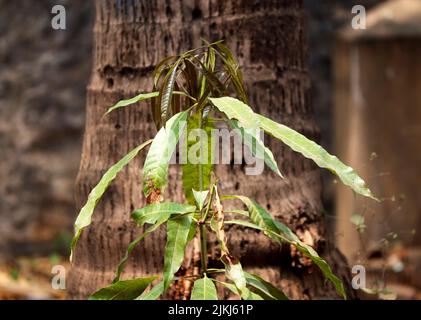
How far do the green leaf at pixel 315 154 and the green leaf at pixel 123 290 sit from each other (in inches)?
24.4

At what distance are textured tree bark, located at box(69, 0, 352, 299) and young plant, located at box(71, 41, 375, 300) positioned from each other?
389 millimetres

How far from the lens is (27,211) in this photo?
646 cm

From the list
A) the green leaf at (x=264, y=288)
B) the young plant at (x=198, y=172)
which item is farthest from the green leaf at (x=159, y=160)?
the green leaf at (x=264, y=288)

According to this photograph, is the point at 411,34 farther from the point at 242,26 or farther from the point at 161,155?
the point at 161,155

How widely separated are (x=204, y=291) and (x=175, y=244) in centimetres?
16

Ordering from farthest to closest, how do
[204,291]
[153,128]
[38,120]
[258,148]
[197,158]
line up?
[38,120], [153,128], [197,158], [204,291], [258,148]

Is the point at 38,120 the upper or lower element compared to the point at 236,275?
upper

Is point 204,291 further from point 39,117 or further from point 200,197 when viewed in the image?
point 39,117

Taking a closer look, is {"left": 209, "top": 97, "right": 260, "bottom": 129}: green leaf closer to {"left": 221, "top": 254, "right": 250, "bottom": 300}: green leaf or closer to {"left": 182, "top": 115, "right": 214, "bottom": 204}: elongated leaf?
{"left": 182, "top": 115, "right": 214, "bottom": 204}: elongated leaf

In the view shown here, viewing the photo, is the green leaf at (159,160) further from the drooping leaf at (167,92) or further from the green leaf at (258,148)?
the green leaf at (258,148)

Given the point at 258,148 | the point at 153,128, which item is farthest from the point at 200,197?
the point at 153,128

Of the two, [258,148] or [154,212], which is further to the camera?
[154,212]

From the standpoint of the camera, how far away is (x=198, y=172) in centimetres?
268
